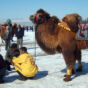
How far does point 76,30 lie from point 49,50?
94 centimetres

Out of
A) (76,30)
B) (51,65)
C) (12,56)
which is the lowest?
(51,65)

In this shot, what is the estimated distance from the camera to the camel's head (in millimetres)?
5391

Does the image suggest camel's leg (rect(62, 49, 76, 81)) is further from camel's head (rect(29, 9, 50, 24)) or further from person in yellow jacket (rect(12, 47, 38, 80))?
camel's head (rect(29, 9, 50, 24))

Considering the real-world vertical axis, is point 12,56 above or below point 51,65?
above

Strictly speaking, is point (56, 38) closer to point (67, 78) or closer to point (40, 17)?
point (40, 17)

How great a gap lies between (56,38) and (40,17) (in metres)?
0.71

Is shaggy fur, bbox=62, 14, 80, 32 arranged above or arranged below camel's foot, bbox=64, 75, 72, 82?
above

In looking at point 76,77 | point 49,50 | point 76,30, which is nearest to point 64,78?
point 76,77

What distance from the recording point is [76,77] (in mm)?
5648

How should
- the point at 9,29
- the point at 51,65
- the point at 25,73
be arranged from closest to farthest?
the point at 25,73 → the point at 51,65 → the point at 9,29

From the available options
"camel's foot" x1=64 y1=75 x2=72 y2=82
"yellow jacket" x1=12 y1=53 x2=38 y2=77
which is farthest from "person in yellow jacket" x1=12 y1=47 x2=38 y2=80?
"camel's foot" x1=64 y1=75 x2=72 y2=82

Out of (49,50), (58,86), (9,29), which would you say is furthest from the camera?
(9,29)

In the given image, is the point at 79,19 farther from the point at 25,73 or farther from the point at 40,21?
the point at 25,73

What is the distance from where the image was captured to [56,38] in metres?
Answer: 5.38
